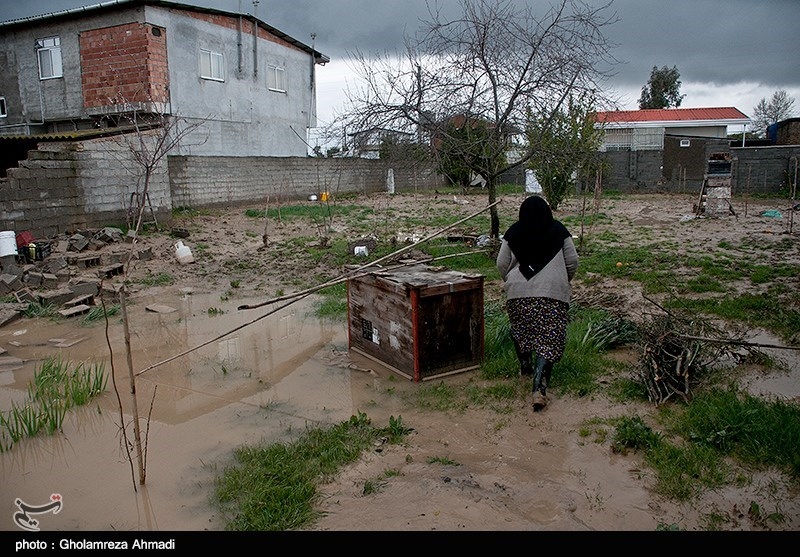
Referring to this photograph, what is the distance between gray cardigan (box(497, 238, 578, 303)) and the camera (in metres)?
4.56

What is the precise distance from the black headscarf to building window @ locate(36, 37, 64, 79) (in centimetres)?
2064

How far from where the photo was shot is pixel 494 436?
416 cm

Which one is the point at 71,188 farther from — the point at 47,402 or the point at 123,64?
the point at 123,64

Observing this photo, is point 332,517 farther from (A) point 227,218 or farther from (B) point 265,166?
(B) point 265,166

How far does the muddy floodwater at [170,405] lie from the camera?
3516mm

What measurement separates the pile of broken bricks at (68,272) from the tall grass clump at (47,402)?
2080 millimetres

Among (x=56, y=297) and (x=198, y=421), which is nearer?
(x=198, y=421)

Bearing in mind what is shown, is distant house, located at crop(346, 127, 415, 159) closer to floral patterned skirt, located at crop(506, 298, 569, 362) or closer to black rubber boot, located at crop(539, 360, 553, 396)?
floral patterned skirt, located at crop(506, 298, 569, 362)

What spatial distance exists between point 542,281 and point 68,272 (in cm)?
833

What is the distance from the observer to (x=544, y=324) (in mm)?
4574

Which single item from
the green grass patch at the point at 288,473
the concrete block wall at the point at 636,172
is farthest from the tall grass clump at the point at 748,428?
the concrete block wall at the point at 636,172

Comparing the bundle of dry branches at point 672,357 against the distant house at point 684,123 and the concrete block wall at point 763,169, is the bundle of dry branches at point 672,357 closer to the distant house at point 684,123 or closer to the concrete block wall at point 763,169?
the concrete block wall at point 763,169

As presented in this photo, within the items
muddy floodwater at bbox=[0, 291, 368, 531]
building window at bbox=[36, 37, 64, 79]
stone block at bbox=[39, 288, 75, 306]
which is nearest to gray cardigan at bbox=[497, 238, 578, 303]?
muddy floodwater at bbox=[0, 291, 368, 531]

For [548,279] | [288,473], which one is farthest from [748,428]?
[288,473]
